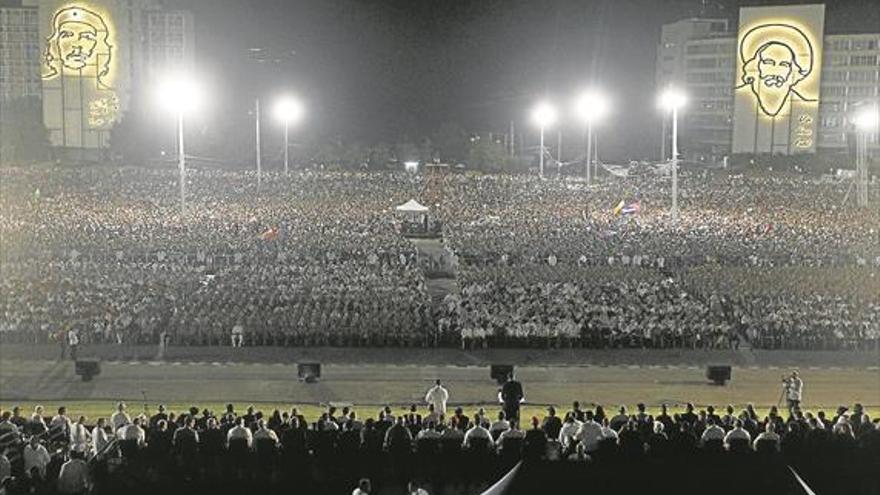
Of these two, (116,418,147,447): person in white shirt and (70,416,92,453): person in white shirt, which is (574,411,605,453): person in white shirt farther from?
(70,416,92,453): person in white shirt

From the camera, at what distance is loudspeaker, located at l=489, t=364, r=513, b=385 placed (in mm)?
19359

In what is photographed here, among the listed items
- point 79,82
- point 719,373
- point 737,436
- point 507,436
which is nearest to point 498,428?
point 507,436

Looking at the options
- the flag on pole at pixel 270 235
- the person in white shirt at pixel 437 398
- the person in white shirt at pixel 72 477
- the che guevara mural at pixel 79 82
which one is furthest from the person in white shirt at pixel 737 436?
the che guevara mural at pixel 79 82

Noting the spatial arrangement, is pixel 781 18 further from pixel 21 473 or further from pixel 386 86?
pixel 21 473

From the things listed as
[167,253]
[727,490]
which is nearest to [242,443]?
[727,490]

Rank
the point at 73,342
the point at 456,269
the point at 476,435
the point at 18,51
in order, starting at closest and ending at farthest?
1. the point at 476,435
2. the point at 73,342
3. the point at 456,269
4. the point at 18,51

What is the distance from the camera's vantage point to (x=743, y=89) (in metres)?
74.8

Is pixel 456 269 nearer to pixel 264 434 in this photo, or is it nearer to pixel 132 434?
pixel 264 434

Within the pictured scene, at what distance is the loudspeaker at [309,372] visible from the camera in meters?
19.6

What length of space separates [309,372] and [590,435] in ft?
29.0

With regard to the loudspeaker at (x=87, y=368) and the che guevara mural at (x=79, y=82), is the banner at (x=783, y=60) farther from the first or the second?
the loudspeaker at (x=87, y=368)

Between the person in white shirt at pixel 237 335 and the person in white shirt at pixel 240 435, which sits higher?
the person in white shirt at pixel 240 435

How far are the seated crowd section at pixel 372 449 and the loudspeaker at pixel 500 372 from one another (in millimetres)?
6248

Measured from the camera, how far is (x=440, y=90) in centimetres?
10756
